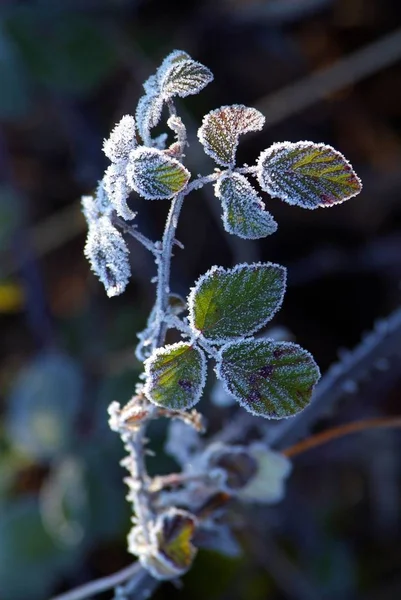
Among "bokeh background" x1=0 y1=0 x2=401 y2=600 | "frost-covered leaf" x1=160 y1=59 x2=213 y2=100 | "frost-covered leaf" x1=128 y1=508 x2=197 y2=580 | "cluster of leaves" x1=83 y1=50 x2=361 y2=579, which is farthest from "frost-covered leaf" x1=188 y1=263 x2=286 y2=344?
"bokeh background" x1=0 y1=0 x2=401 y2=600

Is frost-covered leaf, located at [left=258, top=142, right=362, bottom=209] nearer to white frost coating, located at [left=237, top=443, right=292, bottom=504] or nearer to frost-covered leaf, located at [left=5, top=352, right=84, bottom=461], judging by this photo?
white frost coating, located at [left=237, top=443, right=292, bottom=504]

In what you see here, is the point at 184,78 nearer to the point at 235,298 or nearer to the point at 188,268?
the point at 235,298

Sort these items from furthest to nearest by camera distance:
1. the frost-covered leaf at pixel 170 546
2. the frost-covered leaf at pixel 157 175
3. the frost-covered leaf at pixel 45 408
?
the frost-covered leaf at pixel 45 408
the frost-covered leaf at pixel 170 546
the frost-covered leaf at pixel 157 175

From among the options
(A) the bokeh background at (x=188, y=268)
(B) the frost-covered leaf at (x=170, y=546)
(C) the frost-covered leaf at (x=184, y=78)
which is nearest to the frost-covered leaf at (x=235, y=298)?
(C) the frost-covered leaf at (x=184, y=78)

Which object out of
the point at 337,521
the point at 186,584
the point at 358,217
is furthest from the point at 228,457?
the point at 358,217

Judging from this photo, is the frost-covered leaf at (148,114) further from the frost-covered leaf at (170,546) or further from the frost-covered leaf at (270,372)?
the frost-covered leaf at (170,546)

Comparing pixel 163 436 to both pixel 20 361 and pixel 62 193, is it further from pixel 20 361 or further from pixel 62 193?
pixel 62 193
